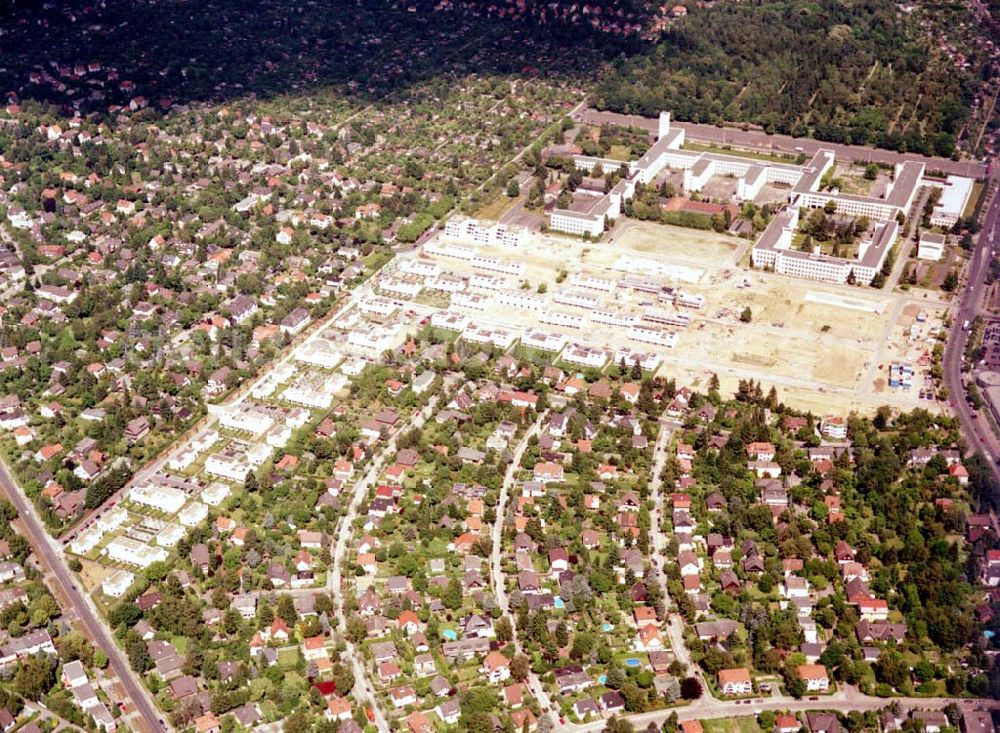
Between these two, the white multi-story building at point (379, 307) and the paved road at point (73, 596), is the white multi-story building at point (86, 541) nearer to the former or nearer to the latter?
the paved road at point (73, 596)

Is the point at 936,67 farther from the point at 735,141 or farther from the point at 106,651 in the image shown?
the point at 106,651

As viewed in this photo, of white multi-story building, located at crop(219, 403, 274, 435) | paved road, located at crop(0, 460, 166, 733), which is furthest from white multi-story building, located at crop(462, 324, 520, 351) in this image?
paved road, located at crop(0, 460, 166, 733)

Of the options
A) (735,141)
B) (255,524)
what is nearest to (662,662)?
(255,524)

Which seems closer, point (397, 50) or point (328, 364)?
point (328, 364)

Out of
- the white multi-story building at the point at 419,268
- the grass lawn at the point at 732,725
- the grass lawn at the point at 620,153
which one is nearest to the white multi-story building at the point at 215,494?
the grass lawn at the point at 732,725

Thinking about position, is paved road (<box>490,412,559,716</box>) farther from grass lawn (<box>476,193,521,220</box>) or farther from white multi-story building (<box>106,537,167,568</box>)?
grass lawn (<box>476,193,521,220</box>)
